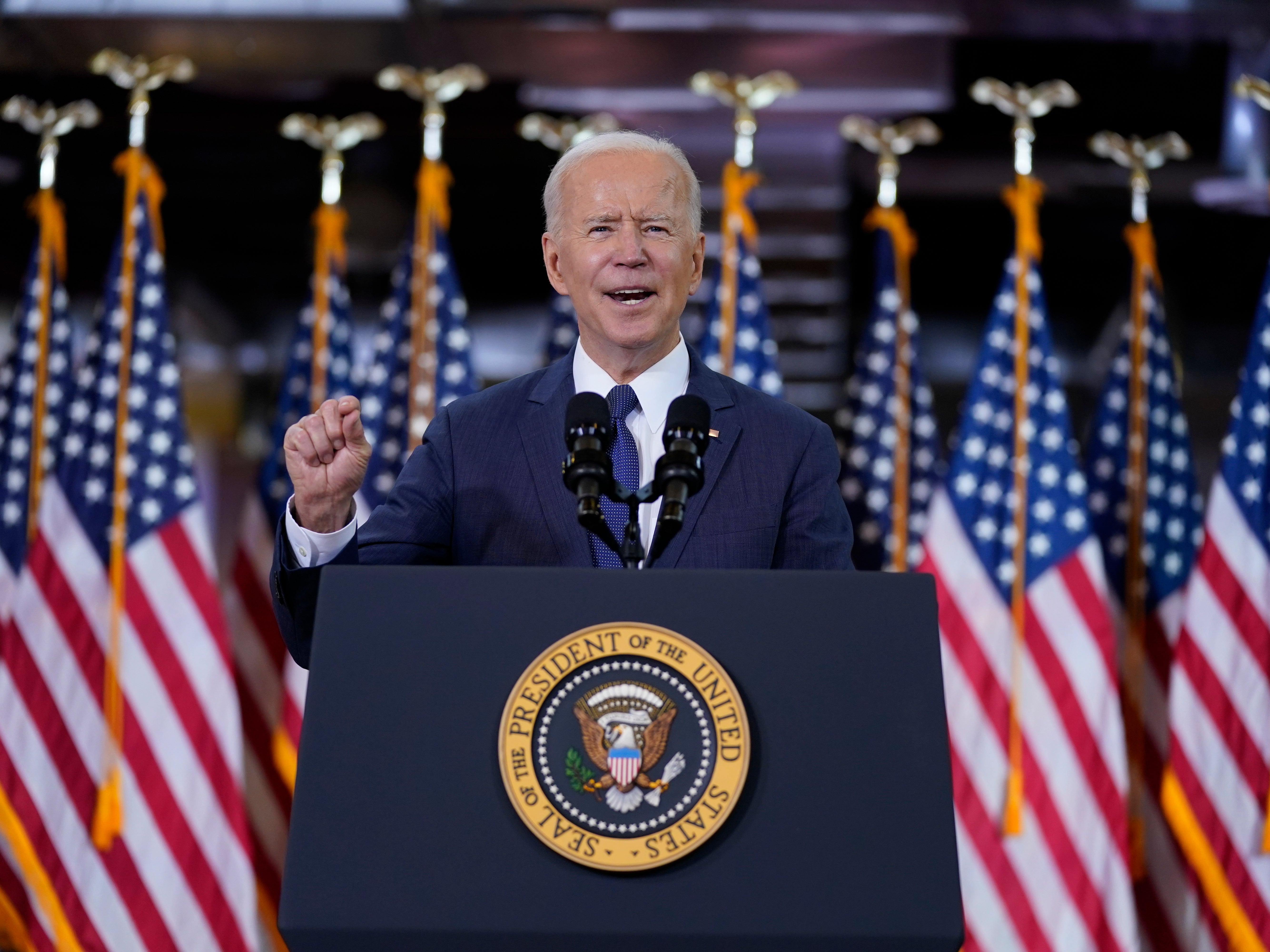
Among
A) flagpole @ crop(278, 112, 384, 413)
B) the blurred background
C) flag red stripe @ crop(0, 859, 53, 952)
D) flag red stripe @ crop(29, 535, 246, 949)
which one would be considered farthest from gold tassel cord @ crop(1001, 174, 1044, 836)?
flag red stripe @ crop(0, 859, 53, 952)

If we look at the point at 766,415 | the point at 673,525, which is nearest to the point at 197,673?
the point at 766,415

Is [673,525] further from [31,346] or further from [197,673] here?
[31,346]

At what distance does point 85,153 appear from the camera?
214 inches

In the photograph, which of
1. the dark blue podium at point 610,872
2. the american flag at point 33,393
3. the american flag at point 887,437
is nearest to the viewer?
the dark blue podium at point 610,872

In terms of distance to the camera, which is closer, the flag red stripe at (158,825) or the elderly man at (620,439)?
the elderly man at (620,439)

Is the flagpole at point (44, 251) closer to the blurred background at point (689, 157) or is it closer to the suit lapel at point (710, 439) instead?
the blurred background at point (689, 157)

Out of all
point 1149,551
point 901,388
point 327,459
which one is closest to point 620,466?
point 327,459

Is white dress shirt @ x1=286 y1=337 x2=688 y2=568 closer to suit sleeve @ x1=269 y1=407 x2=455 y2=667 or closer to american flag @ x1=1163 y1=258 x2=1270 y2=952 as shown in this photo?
suit sleeve @ x1=269 y1=407 x2=455 y2=667

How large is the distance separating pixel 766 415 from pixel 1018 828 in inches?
102

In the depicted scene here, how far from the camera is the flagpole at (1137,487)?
450 centimetres

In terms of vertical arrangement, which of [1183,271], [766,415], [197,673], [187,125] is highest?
[187,125]

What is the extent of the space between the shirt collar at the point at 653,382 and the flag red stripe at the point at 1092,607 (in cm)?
267

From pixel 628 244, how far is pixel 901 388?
10.4 feet

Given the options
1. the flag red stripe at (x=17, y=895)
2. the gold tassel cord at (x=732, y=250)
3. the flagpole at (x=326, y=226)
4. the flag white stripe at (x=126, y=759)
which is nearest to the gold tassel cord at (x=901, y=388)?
the gold tassel cord at (x=732, y=250)
